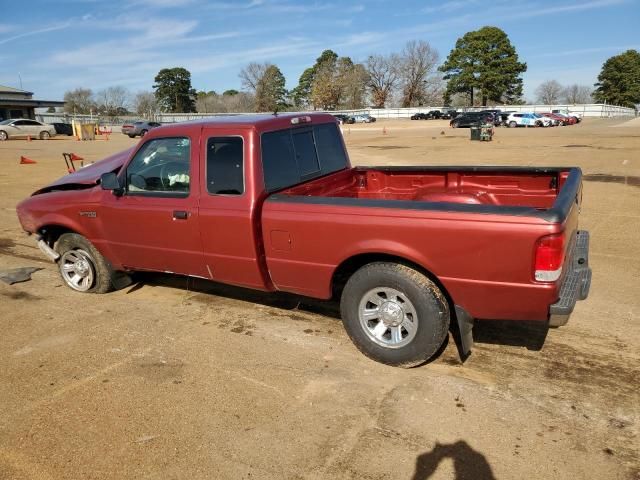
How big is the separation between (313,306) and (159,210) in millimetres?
1752

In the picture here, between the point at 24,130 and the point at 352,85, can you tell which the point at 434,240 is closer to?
the point at 24,130

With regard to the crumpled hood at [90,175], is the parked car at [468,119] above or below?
above

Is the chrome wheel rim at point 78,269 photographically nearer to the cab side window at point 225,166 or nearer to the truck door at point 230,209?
the truck door at point 230,209

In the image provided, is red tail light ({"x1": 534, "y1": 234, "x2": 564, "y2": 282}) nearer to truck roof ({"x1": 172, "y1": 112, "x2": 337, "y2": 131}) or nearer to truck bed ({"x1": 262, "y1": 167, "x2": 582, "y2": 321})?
truck bed ({"x1": 262, "y1": 167, "x2": 582, "y2": 321})

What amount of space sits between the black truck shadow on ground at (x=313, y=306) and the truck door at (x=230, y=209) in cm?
88

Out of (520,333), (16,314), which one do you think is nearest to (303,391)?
(520,333)

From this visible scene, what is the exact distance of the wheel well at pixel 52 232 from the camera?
18.1ft

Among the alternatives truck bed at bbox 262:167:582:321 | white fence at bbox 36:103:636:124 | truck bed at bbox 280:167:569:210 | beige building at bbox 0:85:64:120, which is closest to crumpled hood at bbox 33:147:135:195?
truck bed at bbox 280:167:569:210

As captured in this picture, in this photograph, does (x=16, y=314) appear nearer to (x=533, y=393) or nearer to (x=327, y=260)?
(x=327, y=260)

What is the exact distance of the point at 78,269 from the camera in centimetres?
553

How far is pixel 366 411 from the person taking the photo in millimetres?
3266

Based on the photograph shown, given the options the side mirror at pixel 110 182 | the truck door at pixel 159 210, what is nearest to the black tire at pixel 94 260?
the truck door at pixel 159 210

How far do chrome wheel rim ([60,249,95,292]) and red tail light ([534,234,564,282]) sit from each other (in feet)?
14.7

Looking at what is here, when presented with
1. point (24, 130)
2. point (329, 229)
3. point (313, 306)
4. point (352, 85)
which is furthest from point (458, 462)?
point (352, 85)
